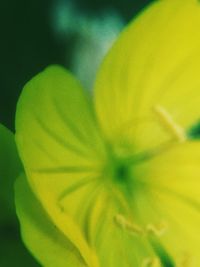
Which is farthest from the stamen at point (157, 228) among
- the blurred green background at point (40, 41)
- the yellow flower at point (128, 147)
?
the blurred green background at point (40, 41)

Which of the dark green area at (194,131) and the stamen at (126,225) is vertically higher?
the dark green area at (194,131)

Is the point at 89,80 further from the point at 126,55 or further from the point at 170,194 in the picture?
the point at 170,194

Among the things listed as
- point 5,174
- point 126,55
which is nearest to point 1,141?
point 5,174

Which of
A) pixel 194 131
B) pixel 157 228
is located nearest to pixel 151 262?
pixel 157 228

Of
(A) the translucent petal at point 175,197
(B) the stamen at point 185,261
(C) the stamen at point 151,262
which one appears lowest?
(C) the stamen at point 151,262

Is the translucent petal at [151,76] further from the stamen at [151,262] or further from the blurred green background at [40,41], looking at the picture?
the stamen at [151,262]
